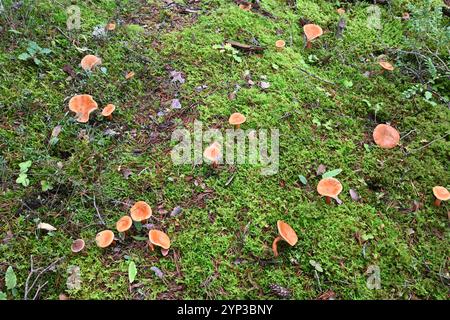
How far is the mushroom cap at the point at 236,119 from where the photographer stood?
4.09 metres

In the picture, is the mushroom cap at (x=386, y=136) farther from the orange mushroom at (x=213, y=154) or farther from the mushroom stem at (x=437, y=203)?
the orange mushroom at (x=213, y=154)

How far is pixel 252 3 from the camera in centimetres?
566

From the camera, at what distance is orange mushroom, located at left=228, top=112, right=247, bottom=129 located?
4.09 m

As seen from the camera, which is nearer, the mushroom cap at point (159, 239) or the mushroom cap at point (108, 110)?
the mushroom cap at point (159, 239)

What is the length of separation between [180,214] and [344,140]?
2035 millimetres

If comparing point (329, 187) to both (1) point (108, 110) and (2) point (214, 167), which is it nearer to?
(2) point (214, 167)

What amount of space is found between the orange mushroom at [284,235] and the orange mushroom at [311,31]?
9.31ft

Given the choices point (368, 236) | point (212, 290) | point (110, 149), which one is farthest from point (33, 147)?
point (368, 236)

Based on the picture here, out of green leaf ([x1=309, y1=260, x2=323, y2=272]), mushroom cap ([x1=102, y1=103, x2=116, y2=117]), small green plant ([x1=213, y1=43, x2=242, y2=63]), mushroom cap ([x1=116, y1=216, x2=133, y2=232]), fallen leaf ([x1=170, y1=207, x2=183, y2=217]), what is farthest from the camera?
small green plant ([x1=213, y1=43, x2=242, y2=63])

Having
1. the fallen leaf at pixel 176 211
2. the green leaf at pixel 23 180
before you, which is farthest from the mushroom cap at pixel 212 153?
the green leaf at pixel 23 180

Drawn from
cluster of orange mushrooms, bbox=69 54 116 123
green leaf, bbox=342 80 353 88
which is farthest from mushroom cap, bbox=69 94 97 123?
green leaf, bbox=342 80 353 88

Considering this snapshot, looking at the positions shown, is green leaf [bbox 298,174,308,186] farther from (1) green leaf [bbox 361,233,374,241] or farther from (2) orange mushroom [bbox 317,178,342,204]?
(1) green leaf [bbox 361,233,374,241]

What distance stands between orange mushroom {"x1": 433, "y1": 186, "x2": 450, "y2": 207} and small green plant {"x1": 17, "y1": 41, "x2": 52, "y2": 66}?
466cm

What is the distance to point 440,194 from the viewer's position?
367cm
